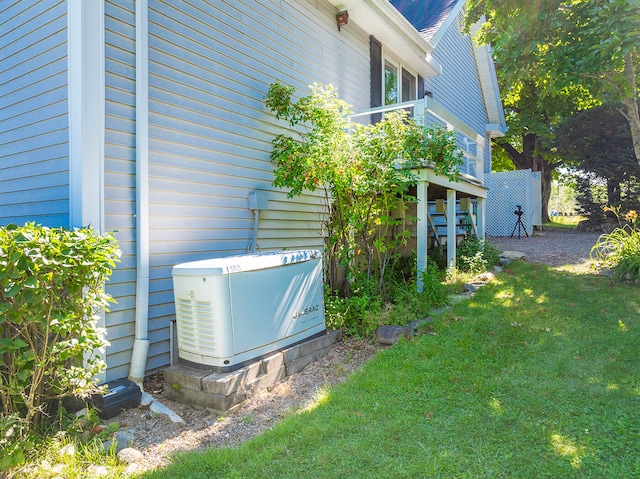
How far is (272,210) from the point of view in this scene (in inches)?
209

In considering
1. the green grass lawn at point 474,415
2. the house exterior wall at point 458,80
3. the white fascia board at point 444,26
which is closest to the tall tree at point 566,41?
the white fascia board at point 444,26

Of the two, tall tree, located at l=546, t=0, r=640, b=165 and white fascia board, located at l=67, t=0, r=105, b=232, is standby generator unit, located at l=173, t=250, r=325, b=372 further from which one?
→ tall tree, located at l=546, t=0, r=640, b=165

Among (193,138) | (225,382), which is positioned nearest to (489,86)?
(193,138)

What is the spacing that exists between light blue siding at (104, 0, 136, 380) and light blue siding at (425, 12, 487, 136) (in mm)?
8233

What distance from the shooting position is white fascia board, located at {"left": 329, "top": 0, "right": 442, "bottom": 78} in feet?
22.0

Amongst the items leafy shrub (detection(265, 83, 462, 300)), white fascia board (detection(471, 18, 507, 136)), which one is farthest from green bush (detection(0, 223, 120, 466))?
white fascia board (detection(471, 18, 507, 136))

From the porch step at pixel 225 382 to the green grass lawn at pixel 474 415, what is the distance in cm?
49

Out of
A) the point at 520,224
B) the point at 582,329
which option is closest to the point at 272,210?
the point at 582,329

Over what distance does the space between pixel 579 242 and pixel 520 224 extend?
8.59ft

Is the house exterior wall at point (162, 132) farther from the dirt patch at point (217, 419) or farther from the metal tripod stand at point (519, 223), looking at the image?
the metal tripod stand at point (519, 223)

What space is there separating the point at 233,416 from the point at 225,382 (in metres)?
0.26

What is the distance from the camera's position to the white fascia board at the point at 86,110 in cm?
316

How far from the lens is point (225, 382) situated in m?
3.08

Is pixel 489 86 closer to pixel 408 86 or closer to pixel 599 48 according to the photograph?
pixel 408 86
